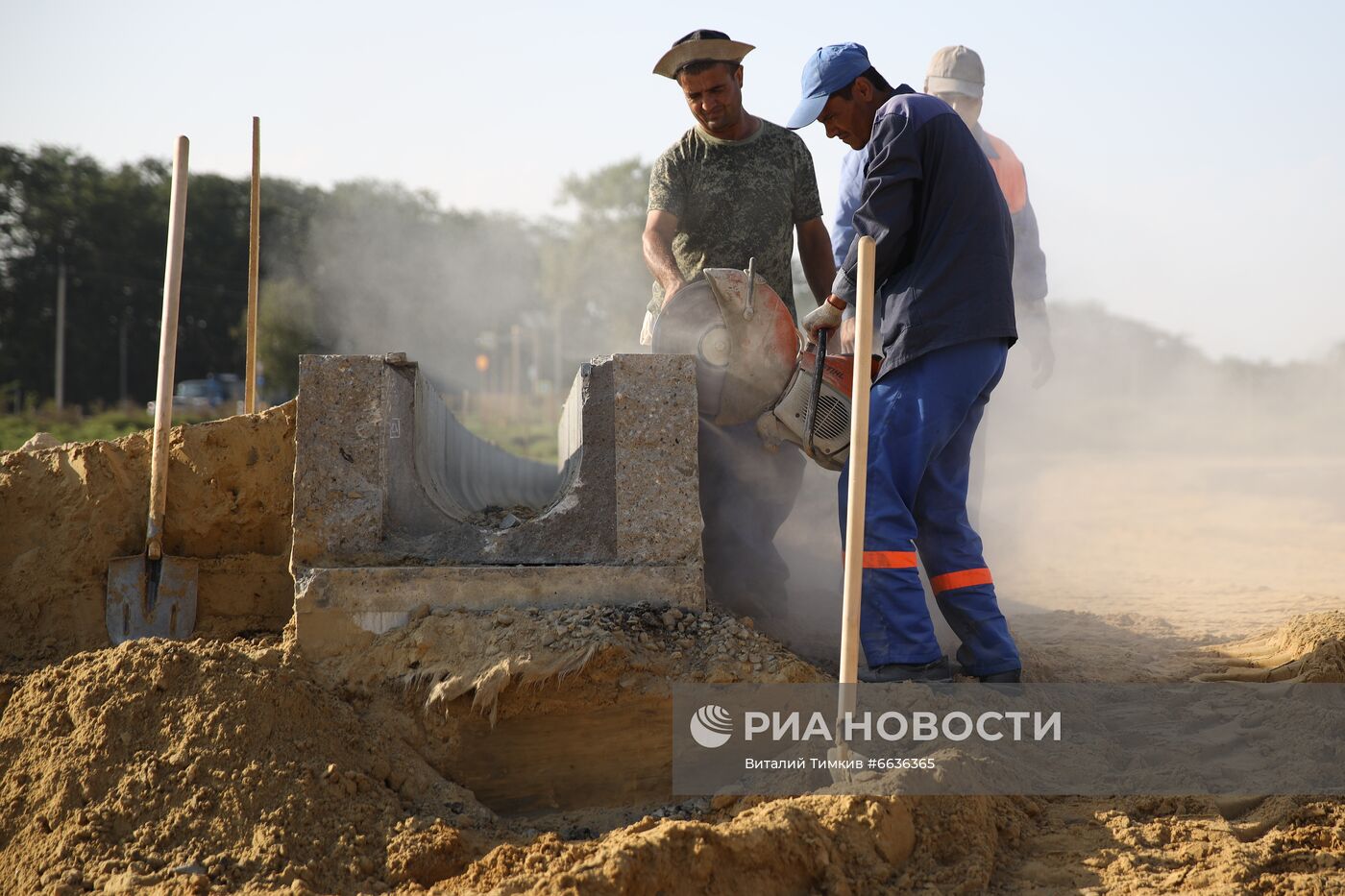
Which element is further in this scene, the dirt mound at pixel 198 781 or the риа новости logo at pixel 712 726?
the риа новости logo at pixel 712 726

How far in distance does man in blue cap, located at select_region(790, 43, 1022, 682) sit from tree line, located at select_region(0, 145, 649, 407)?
26408mm

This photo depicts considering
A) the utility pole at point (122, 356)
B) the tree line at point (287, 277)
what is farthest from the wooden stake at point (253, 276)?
the utility pole at point (122, 356)

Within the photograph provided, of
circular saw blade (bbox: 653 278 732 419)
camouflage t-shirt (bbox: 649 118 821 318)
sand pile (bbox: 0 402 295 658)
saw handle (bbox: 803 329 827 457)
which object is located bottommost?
sand pile (bbox: 0 402 295 658)

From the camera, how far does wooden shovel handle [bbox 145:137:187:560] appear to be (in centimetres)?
409

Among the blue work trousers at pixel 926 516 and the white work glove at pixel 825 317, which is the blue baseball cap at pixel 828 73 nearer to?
the white work glove at pixel 825 317

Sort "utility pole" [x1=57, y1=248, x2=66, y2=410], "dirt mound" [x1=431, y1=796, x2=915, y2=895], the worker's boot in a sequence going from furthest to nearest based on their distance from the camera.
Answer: "utility pole" [x1=57, y1=248, x2=66, y2=410], the worker's boot, "dirt mound" [x1=431, y1=796, x2=915, y2=895]

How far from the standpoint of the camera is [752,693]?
11.4ft

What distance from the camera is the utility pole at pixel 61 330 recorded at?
31.0m

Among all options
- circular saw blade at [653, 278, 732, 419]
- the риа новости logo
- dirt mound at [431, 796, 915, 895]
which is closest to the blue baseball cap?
circular saw blade at [653, 278, 732, 419]

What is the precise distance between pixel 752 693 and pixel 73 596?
8.55ft

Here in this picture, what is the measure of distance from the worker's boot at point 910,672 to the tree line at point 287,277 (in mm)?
26768

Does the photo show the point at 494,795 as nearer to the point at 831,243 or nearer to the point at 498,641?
the point at 498,641

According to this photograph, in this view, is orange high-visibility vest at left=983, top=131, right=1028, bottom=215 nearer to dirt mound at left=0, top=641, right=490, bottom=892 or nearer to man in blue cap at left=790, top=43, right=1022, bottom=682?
man in blue cap at left=790, top=43, right=1022, bottom=682

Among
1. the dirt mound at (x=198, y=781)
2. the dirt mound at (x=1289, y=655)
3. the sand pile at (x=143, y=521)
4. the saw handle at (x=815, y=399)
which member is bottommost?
the dirt mound at (x=198, y=781)
